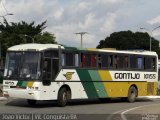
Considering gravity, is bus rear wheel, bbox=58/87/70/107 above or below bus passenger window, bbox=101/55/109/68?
below

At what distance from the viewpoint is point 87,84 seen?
2725cm

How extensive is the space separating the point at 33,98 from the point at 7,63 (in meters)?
2.37

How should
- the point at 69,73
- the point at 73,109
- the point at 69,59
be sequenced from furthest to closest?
the point at 69,59 < the point at 69,73 < the point at 73,109

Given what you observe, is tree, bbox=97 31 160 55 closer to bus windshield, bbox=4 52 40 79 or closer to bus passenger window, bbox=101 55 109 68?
bus passenger window, bbox=101 55 109 68

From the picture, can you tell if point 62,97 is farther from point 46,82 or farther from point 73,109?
point 73,109

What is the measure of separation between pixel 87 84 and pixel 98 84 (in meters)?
1.01

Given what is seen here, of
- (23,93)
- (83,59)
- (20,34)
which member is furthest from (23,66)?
(20,34)

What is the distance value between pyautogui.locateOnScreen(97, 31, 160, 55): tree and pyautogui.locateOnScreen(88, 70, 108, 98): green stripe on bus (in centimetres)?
9455

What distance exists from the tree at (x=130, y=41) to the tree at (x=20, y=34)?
25.3m

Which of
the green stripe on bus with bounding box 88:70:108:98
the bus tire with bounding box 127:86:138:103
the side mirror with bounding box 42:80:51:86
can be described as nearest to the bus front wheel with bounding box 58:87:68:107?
the side mirror with bounding box 42:80:51:86

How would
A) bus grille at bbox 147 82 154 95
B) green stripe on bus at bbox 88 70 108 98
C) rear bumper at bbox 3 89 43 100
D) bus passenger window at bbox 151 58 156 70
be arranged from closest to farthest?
rear bumper at bbox 3 89 43 100
green stripe on bus at bbox 88 70 108 98
bus grille at bbox 147 82 154 95
bus passenger window at bbox 151 58 156 70

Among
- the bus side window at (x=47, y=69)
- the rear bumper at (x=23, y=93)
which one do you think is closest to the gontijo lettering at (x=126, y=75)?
the bus side window at (x=47, y=69)

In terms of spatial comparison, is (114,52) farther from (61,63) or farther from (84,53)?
(61,63)

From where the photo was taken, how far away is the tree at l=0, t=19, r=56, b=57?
91.9 meters
